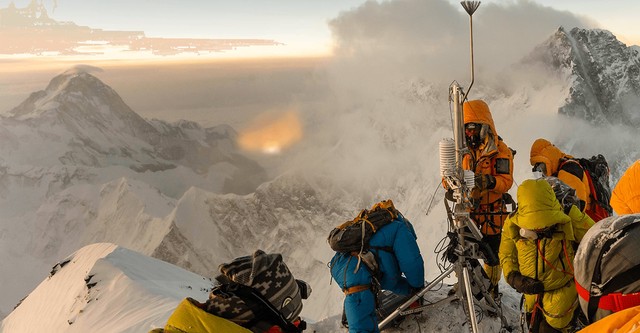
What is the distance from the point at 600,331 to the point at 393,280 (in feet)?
12.9

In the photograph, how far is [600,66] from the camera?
101 metres

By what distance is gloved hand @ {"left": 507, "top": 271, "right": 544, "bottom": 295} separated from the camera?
195 inches

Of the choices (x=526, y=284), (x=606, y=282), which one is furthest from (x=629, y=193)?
(x=526, y=284)

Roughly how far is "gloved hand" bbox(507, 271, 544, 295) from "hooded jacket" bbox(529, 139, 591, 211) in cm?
211

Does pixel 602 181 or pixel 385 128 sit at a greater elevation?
pixel 602 181

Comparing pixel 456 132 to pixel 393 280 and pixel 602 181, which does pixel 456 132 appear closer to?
pixel 393 280

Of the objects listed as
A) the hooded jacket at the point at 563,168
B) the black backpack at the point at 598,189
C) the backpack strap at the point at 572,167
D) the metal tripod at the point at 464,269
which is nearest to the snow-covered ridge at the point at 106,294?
Answer: the metal tripod at the point at 464,269

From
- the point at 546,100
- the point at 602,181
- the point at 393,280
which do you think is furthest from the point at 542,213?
the point at 546,100

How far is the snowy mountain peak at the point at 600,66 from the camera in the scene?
9669 centimetres

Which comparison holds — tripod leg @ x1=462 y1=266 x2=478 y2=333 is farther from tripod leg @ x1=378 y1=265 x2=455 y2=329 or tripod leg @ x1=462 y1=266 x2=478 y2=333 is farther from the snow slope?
the snow slope

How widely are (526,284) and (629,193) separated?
5.97ft

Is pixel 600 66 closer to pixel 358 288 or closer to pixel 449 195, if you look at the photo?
pixel 449 195

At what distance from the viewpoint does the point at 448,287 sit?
23.0 feet

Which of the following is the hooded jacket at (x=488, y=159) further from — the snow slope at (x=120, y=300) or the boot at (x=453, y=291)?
the snow slope at (x=120, y=300)
